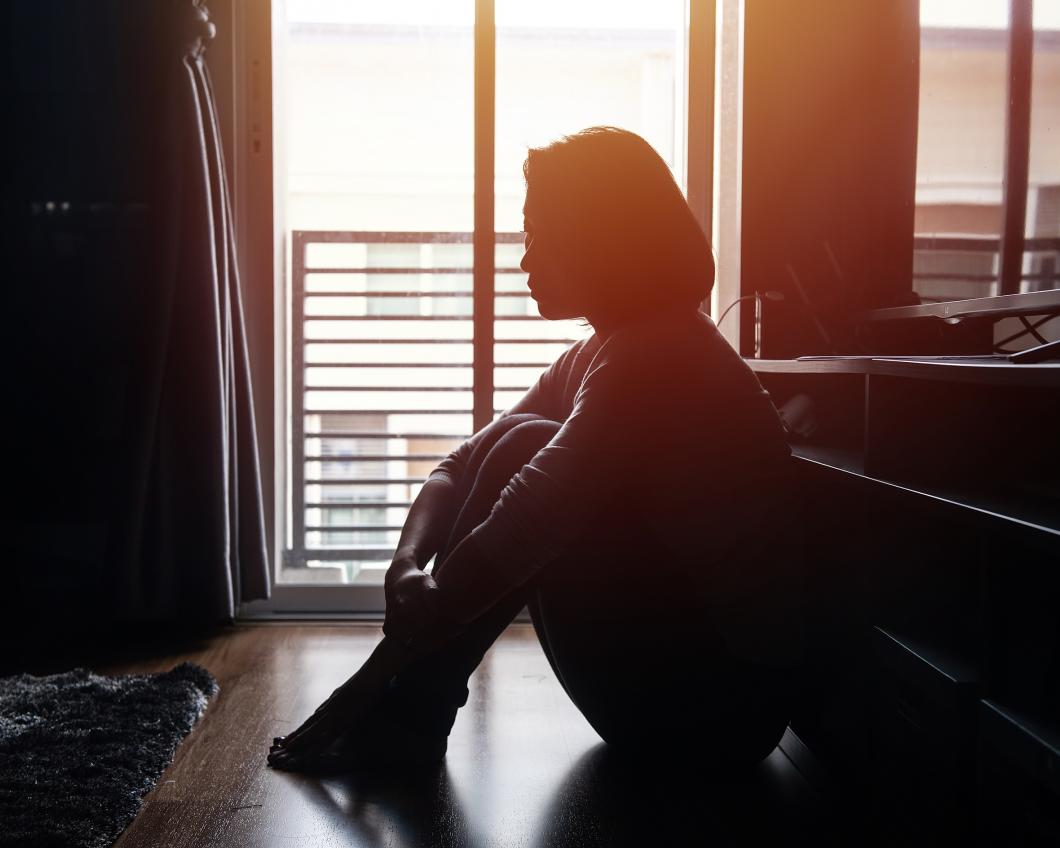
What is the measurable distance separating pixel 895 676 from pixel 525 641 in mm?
1252

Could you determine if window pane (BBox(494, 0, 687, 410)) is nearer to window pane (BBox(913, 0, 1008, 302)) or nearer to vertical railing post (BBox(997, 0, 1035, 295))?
window pane (BBox(913, 0, 1008, 302))

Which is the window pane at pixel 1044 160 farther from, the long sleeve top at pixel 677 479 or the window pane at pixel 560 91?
the window pane at pixel 560 91

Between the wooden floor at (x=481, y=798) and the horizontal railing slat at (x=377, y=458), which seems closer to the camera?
the wooden floor at (x=481, y=798)

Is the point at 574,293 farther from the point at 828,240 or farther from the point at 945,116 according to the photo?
the point at 828,240

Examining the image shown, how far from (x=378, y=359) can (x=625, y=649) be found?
5.20 ft

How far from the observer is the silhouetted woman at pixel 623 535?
47.3 inches

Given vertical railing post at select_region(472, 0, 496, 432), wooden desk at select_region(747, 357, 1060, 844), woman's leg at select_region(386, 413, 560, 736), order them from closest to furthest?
wooden desk at select_region(747, 357, 1060, 844), woman's leg at select_region(386, 413, 560, 736), vertical railing post at select_region(472, 0, 496, 432)

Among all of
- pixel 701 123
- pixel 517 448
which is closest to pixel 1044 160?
pixel 517 448

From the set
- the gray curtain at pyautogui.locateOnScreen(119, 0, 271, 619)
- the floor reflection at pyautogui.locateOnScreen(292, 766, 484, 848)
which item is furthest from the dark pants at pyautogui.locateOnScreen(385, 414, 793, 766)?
the gray curtain at pyautogui.locateOnScreen(119, 0, 271, 619)

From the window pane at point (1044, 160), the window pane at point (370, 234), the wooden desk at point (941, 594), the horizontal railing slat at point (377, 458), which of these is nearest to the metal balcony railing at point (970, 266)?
the window pane at point (1044, 160)

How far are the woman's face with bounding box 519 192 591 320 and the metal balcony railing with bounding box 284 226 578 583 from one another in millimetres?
1158

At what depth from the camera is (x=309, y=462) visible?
8.81 feet

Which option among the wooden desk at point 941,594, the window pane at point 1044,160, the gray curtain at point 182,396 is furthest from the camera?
the gray curtain at point 182,396

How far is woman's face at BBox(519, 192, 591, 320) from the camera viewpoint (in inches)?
53.1
